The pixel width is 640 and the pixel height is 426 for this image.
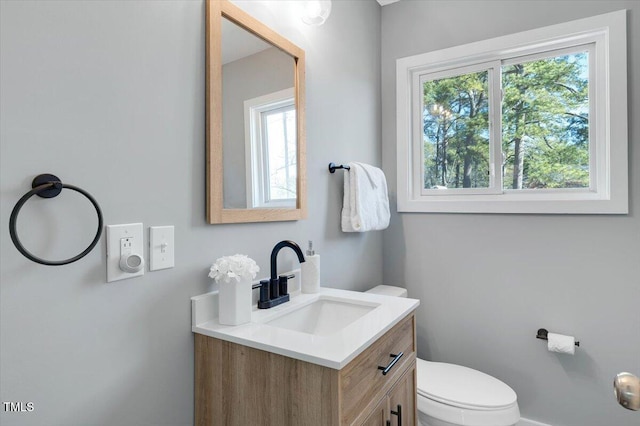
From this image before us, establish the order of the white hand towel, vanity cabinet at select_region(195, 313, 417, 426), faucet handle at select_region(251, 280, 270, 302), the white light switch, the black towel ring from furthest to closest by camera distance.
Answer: the white hand towel → faucet handle at select_region(251, 280, 270, 302) → the white light switch → vanity cabinet at select_region(195, 313, 417, 426) → the black towel ring

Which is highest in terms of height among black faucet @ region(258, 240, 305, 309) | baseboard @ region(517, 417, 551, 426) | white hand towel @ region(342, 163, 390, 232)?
white hand towel @ region(342, 163, 390, 232)

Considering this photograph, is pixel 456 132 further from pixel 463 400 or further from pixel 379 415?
pixel 379 415

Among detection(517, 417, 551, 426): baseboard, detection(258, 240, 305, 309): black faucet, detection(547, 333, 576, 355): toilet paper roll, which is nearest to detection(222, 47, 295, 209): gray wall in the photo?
detection(258, 240, 305, 309): black faucet

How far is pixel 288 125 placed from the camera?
144 cm

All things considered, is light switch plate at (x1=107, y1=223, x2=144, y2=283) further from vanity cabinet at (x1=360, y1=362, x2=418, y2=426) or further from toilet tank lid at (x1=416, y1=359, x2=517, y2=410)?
toilet tank lid at (x1=416, y1=359, x2=517, y2=410)

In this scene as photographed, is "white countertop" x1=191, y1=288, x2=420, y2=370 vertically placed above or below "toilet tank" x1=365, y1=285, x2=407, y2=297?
above

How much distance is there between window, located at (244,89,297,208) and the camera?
1.28 metres

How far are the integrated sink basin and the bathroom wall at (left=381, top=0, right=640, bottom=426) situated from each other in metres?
0.98

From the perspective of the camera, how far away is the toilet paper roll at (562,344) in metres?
1.68

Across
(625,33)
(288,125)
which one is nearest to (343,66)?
(288,125)

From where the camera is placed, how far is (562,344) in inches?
66.6

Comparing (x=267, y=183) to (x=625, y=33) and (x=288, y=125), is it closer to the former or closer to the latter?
(x=288, y=125)

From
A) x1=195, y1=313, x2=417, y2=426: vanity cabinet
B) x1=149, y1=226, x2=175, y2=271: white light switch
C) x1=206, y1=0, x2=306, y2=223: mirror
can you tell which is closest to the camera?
x1=195, y1=313, x2=417, y2=426: vanity cabinet

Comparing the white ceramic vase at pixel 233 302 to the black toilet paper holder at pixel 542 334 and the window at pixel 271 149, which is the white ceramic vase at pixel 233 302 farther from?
the black toilet paper holder at pixel 542 334
